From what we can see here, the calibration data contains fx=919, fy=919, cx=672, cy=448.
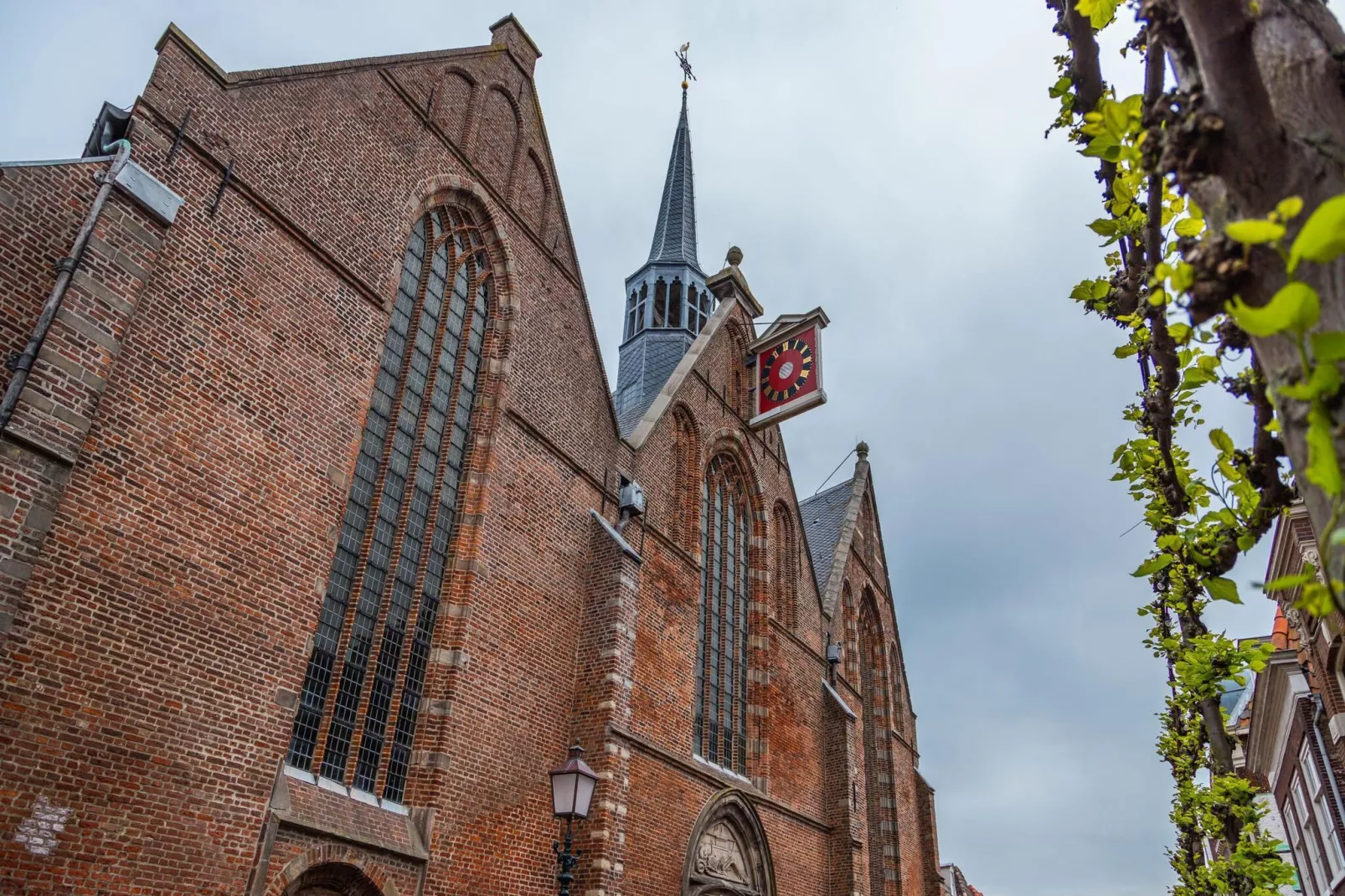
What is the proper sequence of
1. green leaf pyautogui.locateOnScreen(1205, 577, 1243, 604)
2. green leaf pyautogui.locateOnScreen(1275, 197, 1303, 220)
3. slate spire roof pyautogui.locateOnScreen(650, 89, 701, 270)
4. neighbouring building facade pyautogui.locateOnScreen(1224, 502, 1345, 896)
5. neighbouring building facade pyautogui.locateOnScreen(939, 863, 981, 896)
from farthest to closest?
neighbouring building facade pyautogui.locateOnScreen(939, 863, 981, 896), slate spire roof pyautogui.locateOnScreen(650, 89, 701, 270), neighbouring building facade pyautogui.locateOnScreen(1224, 502, 1345, 896), green leaf pyautogui.locateOnScreen(1205, 577, 1243, 604), green leaf pyautogui.locateOnScreen(1275, 197, 1303, 220)

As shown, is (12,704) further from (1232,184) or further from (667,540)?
(667,540)

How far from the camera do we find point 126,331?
8.36m

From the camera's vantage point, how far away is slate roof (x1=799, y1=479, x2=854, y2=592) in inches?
945

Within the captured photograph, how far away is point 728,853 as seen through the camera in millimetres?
15156

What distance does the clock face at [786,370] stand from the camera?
65.5ft

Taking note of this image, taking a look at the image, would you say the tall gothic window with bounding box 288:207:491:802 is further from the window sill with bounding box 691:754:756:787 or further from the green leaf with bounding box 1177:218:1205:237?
the green leaf with bounding box 1177:218:1205:237

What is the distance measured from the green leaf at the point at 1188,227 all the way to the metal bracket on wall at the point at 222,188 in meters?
9.15

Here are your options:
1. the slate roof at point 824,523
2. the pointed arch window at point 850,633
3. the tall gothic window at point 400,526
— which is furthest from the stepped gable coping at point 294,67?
the pointed arch window at point 850,633

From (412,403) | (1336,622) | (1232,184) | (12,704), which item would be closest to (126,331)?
(12,704)

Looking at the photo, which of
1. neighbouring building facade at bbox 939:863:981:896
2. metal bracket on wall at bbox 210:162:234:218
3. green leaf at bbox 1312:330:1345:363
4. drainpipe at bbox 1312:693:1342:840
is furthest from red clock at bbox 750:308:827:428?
neighbouring building facade at bbox 939:863:981:896

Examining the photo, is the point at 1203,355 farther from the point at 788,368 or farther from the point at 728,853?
the point at 788,368

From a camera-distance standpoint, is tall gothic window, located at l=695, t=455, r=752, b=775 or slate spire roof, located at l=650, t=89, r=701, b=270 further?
slate spire roof, located at l=650, t=89, r=701, b=270

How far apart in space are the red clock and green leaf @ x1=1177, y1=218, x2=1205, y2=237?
1562 centimetres

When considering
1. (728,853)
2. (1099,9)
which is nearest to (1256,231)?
(1099,9)
